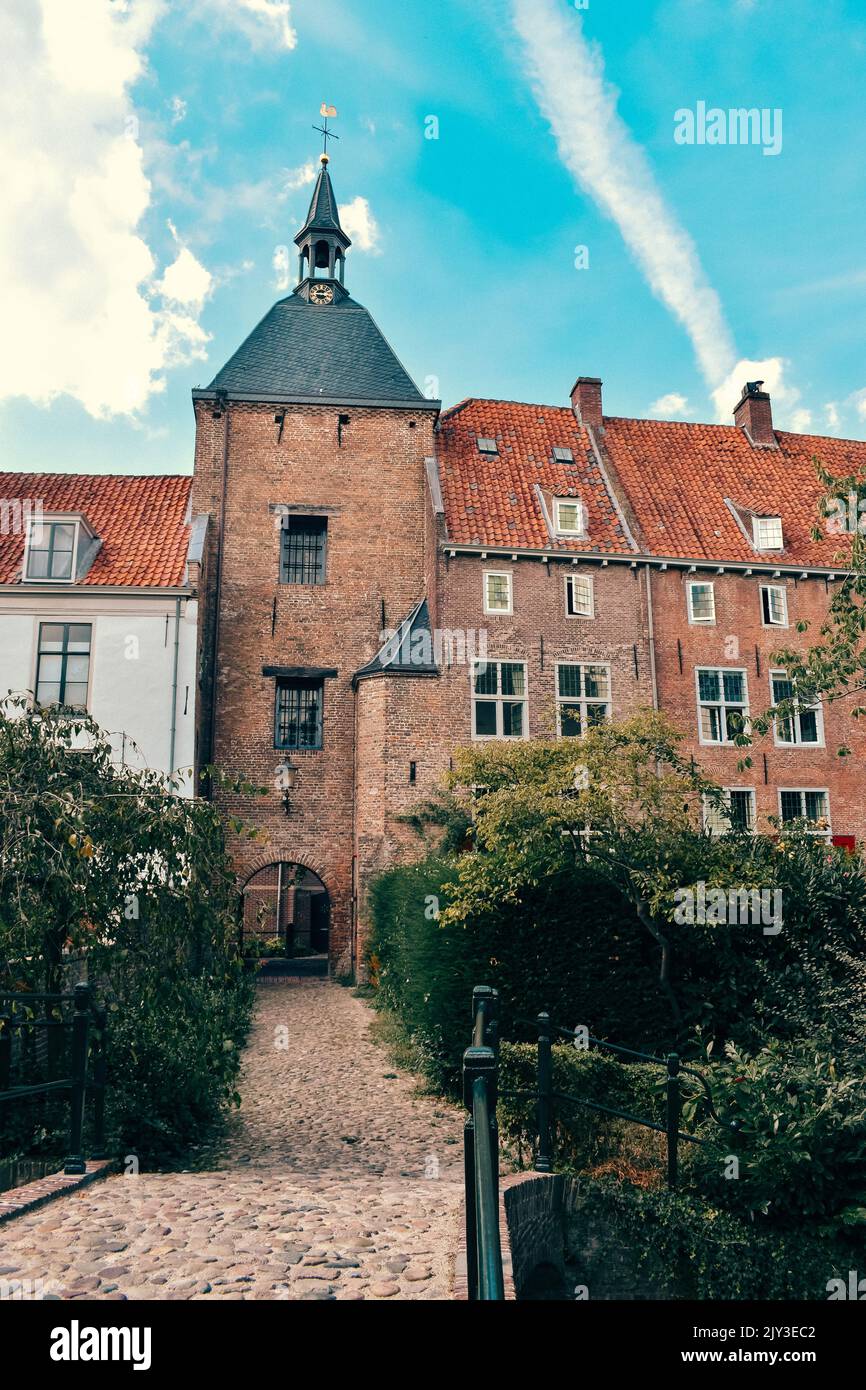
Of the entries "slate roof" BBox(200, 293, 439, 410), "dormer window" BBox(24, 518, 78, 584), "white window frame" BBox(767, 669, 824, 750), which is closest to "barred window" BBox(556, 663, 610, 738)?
"white window frame" BBox(767, 669, 824, 750)

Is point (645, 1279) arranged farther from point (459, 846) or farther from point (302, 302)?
point (302, 302)

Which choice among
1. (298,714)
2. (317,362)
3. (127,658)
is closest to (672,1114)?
(127,658)

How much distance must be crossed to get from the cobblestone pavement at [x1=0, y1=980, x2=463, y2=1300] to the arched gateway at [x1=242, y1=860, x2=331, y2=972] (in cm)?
1841

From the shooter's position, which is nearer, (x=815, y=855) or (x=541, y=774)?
(x=815, y=855)

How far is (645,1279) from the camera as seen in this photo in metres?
7.41

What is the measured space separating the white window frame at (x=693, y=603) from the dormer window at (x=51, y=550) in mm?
14580

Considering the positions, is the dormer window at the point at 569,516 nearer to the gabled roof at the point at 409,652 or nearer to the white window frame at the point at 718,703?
the gabled roof at the point at 409,652

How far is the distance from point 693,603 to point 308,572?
9666 mm

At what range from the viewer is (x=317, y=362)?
78.7 feet

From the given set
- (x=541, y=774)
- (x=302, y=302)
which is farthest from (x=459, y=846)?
(x=302, y=302)

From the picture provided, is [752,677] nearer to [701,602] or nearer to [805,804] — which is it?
[701,602]

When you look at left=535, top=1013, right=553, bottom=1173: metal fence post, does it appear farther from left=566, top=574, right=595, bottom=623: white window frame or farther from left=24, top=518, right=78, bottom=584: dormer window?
left=24, top=518, right=78, bottom=584: dormer window

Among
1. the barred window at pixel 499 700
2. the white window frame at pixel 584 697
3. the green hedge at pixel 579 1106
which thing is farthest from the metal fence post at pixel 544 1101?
the white window frame at pixel 584 697
